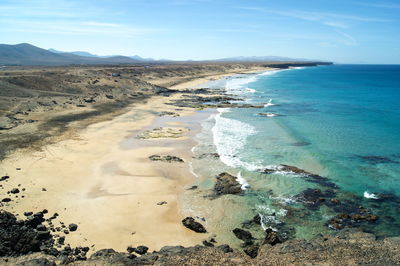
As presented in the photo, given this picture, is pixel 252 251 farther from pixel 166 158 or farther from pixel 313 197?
pixel 166 158

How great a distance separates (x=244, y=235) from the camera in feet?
55.9

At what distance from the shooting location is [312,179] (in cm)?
2488

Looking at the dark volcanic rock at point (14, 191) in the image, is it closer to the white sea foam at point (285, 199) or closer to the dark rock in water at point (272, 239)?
the dark rock in water at point (272, 239)

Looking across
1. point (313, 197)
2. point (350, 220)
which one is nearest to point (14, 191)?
point (313, 197)

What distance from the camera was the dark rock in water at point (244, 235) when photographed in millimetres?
16634

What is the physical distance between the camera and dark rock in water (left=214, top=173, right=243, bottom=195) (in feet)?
74.3

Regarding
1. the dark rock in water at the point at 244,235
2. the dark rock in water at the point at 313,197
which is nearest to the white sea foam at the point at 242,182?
the dark rock in water at the point at 313,197

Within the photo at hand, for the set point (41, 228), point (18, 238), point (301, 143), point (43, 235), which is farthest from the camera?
point (301, 143)

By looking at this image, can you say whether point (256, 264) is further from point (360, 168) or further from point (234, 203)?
point (360, 168)

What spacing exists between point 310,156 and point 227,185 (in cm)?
1113

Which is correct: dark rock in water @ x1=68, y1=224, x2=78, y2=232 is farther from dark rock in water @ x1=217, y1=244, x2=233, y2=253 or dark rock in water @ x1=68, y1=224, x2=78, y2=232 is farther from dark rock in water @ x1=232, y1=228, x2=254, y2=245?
dark rock in water @ x1=232, y1=228, x2=254, y2=245

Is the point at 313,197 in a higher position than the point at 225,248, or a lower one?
lower

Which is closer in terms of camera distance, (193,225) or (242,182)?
(193,225)

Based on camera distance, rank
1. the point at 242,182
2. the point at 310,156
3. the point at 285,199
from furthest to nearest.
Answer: the point at 310,156, the point at 242,182, the point at 285,199
